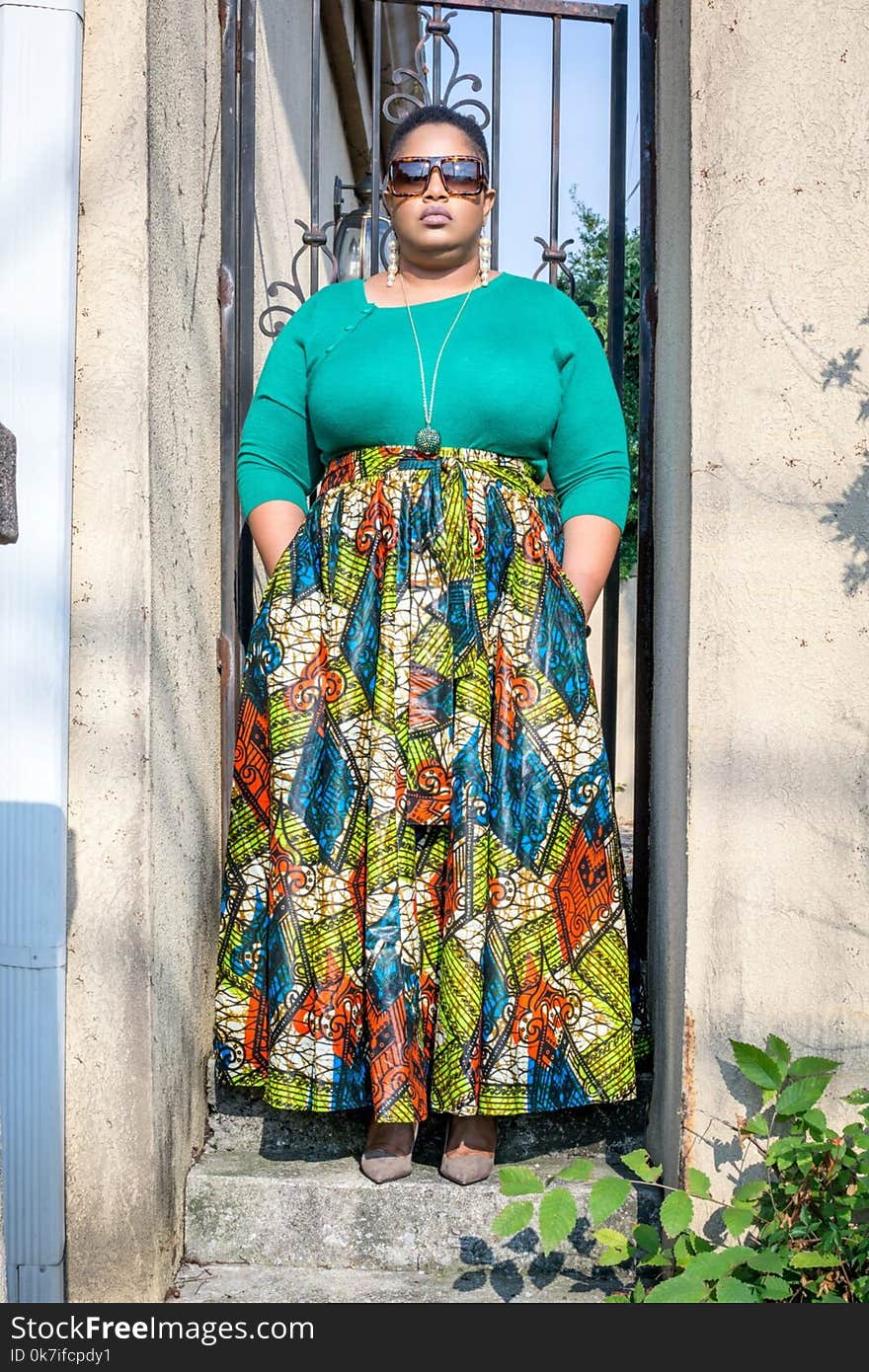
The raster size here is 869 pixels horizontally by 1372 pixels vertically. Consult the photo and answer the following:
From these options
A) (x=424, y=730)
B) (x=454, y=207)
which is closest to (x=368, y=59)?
(x=454, y=207)

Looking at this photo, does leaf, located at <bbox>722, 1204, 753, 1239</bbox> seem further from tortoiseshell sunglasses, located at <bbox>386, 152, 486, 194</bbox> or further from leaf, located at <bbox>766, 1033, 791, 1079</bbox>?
tortoiseshell sunglasses, located at <bbox>386, 152, 486, 194</bbox>

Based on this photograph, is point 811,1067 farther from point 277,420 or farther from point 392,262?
point 392,262

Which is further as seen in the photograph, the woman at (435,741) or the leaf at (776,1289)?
the woman at (435,741)

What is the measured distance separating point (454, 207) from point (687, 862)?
1.38 meters

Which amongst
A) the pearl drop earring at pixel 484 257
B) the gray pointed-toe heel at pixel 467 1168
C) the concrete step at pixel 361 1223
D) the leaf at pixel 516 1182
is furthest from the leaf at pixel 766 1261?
the pearl drop earring at pixel 484 257

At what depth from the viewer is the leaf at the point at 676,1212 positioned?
7.36 ft

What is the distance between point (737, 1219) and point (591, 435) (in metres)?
1.50

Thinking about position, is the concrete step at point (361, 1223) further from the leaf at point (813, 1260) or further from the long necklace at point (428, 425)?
the long necklace at point (428, 425)

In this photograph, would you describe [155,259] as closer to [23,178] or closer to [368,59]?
[23,178]

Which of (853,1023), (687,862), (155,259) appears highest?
(155,259)

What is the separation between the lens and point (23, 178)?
2424mm

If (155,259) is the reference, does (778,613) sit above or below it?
below

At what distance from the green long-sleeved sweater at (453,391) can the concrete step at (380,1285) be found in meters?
1.47

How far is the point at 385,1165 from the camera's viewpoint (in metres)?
2.69
